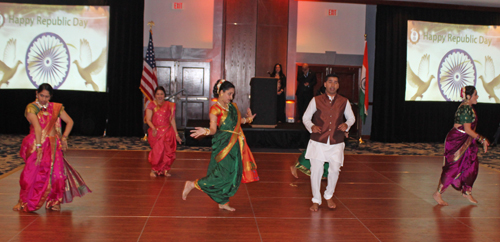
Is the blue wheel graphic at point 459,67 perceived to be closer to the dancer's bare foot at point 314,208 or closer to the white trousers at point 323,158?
the white trousers at point 323,158

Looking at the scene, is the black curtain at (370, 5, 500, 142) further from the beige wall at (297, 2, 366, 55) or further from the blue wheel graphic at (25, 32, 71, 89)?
the blue wheel graphic at (25, 32, 71, 89)

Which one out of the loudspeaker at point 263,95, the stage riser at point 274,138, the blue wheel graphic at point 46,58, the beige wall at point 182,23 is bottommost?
the stage riser at point 274,138

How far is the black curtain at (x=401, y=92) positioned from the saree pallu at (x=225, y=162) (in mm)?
7606

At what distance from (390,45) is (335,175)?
753cm

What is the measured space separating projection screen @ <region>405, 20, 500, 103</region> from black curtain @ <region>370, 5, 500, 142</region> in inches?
7.3

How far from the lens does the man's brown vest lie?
3994 mm

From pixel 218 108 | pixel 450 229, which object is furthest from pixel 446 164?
pixel 218 108

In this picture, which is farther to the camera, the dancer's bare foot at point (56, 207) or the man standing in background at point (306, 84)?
the man standing in background at point (306, 84)

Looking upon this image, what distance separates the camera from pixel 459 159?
4.42m

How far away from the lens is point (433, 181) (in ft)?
18.8

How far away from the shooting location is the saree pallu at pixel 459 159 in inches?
174

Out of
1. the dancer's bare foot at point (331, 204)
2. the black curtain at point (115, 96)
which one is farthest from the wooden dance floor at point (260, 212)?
the black curtain at point (115, 96)

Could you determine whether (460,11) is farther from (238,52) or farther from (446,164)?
(446,164)

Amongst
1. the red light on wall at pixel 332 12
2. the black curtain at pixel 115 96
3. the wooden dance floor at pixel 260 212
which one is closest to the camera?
the wooden dance floor at pixel 260 212
